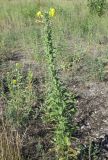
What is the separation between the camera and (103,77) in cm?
654

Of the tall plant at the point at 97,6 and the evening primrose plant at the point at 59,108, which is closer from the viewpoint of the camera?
the evening primrose plant at the point at 59,108

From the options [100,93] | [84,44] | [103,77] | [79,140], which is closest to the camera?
[79,140]

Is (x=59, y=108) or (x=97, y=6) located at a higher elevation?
(x=97, y=6)

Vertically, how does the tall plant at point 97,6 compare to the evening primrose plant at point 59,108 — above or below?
above

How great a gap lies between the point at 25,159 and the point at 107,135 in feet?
3.48

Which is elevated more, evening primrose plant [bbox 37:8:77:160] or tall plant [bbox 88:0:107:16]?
tall plant [bbox 88:0:107:16]

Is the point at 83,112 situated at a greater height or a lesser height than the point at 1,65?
lesser

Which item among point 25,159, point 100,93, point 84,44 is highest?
point 84,44

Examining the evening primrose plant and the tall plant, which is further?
the tall plant

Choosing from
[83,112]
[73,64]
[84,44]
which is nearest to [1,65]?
[73,64]

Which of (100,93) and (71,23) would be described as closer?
(100,93)

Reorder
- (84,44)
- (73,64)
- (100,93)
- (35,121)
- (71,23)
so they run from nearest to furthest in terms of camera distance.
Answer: (35,121)
(100,93)
(73,64)
(84,44)
(71,23)

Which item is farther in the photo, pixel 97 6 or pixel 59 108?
pixel 97 6

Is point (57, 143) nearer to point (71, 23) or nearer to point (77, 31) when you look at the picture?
point (77, 31)
